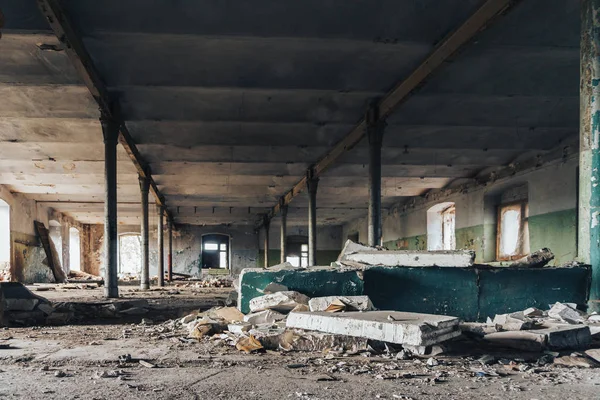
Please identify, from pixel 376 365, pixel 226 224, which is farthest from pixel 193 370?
pixel 226 224

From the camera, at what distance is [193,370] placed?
10.9 feet

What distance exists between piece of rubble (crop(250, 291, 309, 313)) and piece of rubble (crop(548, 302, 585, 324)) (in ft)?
7.61

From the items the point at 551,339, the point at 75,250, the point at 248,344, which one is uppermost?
the point at 551,339

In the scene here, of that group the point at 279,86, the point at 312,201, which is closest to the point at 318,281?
the point at 279,86

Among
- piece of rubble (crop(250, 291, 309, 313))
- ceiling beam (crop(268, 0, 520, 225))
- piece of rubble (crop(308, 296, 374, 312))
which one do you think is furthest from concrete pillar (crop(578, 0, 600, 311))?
piece of rubble (crop(250, 291, 309, 313))

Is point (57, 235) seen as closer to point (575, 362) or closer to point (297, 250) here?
point (297, 250)

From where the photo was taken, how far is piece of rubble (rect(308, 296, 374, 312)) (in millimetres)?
4461

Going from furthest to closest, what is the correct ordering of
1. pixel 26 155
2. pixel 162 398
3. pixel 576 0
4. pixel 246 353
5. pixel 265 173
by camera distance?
pixel 265 173, pixel 26 155, pixel 576 0, pixel 246 353, pixel 162 398

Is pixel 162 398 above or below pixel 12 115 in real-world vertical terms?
below

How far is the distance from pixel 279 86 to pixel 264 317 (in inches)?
206

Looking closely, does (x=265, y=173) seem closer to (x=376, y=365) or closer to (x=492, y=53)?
(x=492, y=53)

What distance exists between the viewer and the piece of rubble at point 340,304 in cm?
446

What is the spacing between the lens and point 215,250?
96.9 feet

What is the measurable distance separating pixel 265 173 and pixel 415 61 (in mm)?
8515
